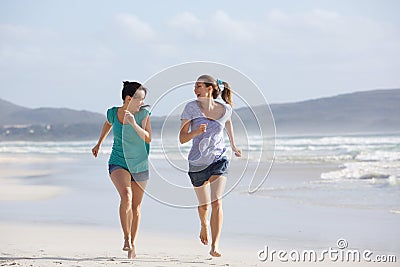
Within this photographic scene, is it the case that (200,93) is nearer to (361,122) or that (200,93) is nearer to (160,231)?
(160,231)

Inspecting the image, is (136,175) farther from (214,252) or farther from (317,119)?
(317,119)

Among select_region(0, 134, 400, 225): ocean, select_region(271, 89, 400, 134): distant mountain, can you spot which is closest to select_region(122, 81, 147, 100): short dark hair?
select_region(0, 134, 400, 225): ocean

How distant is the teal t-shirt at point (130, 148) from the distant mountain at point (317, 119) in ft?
115

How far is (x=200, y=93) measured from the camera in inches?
214

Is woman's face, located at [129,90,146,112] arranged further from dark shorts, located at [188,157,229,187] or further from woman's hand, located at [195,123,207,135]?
dark shorts, located at [188,157,229,187]

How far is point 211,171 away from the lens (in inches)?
212

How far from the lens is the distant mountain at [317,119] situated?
4375 centimetres

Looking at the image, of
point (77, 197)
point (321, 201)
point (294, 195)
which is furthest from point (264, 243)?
point (77, 197)

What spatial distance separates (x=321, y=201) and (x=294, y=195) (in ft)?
2.59

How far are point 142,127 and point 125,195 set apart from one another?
1.75 ft

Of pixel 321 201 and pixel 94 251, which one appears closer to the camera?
pixel 94 251

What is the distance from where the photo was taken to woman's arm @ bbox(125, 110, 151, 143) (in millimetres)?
5309

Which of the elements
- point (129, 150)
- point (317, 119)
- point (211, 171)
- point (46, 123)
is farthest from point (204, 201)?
point (46, 123)

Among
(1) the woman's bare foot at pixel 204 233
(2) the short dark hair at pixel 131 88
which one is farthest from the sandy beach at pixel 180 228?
(2) the short dark hair at pixel 131 88
